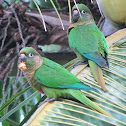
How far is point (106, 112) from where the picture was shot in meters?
1.07

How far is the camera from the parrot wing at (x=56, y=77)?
1251 mm

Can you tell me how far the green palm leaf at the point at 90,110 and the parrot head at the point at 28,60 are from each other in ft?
0.69

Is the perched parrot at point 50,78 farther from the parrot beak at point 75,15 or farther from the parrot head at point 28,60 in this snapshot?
the parrot beak at point 75,15

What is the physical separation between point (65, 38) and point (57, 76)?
0.83 m

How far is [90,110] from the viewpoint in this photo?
3.52 feet

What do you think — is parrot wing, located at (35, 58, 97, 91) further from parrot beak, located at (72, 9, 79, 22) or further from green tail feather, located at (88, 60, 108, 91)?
parrot beak, located at (72, 9, 79, 22)

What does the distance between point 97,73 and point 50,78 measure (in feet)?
0.81

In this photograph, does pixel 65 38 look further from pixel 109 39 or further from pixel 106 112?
pixel 106 112

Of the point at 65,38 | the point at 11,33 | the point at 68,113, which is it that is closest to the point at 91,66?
the point at 68,113

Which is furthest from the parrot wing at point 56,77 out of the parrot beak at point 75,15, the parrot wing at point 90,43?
the parrot beak at point 75,15

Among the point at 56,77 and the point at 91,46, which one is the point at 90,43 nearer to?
the point at 91,46

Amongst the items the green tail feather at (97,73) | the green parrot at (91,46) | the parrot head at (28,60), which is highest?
the parrot head at (28,60)

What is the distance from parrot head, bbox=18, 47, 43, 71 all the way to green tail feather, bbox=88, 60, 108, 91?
0.29m

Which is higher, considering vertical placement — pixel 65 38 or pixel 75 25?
pixel 75 25
